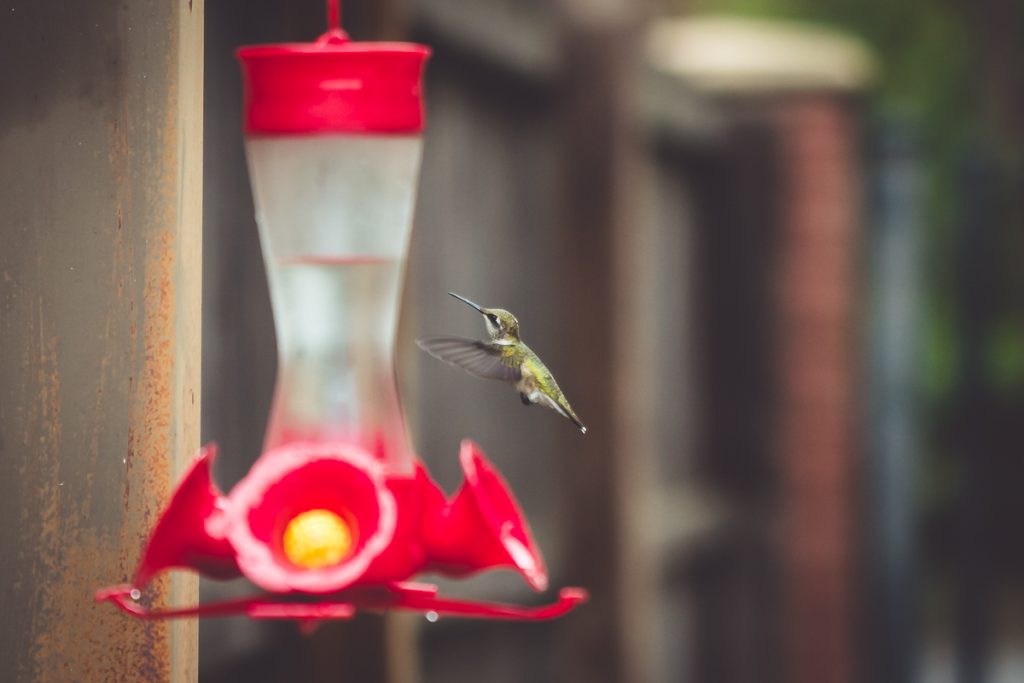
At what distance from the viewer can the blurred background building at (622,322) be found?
1435mm

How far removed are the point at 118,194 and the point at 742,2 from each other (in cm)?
885

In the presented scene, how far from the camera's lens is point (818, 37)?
17.9 ft

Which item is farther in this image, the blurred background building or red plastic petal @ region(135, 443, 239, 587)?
the blurred background building

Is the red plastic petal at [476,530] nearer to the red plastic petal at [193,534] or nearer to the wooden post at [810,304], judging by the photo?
the red plastic petal at [193,534]

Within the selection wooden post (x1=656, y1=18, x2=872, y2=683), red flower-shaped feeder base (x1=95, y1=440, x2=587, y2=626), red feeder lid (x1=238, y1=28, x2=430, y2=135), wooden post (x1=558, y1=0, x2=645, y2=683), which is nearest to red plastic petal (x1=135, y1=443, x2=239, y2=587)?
red flower-shaped feeder base (x1=95, y1=440, x2=587, y2=626)

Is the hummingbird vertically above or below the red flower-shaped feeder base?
above

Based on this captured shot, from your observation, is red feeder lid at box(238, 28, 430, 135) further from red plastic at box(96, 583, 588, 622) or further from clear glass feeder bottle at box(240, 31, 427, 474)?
red plastic at box(96, 583, 588, 622)

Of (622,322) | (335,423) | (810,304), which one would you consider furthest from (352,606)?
(810,304)

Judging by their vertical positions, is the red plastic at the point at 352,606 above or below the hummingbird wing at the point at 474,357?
below

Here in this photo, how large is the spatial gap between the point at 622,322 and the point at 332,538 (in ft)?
8.28

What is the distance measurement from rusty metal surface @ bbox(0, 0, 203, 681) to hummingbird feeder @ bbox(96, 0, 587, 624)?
6cm

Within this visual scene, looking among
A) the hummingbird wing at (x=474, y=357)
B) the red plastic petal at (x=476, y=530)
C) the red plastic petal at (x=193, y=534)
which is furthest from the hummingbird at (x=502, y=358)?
the red plastic petal at (x=193, y=534)

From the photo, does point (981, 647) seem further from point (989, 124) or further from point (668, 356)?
point (989, 124)

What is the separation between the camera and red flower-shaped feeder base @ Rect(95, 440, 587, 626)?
130 cm
